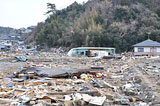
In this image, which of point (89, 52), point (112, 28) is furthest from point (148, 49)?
point (112, 28)

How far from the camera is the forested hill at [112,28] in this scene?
113 feet

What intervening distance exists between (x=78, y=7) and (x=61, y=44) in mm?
19519

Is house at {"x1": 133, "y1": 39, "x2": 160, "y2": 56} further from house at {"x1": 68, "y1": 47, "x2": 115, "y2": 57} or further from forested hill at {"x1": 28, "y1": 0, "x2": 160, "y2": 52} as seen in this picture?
house at {"x1": 68, "y1": 47, "x2": 115, "y2": 57}

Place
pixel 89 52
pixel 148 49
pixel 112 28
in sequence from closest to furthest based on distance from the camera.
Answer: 1. pixel 89 52
2. pixel 148 49
3. pixel 112 28

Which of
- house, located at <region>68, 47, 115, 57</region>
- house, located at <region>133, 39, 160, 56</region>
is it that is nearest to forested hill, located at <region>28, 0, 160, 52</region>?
house, located at <region>133, 39, 160, 56</region>

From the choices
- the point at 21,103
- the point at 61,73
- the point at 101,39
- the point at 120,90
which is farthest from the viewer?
the point at 101,39

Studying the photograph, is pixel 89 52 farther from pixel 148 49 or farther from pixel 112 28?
pixel 112 28

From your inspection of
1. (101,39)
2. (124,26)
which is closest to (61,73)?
(101,39)

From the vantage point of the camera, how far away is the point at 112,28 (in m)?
37.1

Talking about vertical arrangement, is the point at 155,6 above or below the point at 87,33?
above

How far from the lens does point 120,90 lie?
7754 mm

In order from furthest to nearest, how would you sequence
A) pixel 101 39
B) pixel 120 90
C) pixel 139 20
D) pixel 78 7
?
pixel 78 7 < pixel 139 20 < pixel 101 39 < pixel 120 90

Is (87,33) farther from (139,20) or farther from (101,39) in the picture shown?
(139,20)

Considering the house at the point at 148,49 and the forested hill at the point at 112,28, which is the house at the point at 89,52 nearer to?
the house at the point at 148,49
